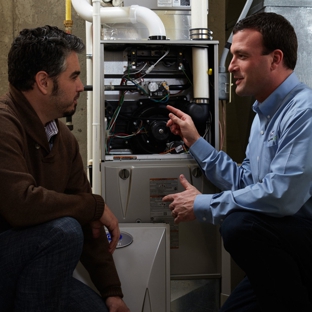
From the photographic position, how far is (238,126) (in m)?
3.01

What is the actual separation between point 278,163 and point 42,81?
869 millimetres

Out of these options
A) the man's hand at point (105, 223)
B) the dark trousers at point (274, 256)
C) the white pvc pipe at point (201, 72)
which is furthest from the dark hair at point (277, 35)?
the man's hand at point (105, 223)

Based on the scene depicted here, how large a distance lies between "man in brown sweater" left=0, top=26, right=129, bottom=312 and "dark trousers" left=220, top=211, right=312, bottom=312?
440mm

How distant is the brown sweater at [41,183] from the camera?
4.30ft

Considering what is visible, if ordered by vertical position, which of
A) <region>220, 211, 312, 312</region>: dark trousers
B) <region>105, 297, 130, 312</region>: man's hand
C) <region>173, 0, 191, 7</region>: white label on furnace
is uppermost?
<region>173, 0, 191, 7</region>: white label on furnace

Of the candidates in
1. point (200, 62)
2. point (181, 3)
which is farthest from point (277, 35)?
point (181, 3)

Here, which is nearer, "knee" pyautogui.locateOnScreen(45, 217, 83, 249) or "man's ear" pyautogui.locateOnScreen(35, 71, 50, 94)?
"knee" pyautogui.locateOnScreen(45, 217, 83, 249)

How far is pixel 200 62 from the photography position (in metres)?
2.14

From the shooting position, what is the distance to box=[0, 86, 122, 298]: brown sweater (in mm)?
1312

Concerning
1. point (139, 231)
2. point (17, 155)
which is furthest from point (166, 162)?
point (17, 155)

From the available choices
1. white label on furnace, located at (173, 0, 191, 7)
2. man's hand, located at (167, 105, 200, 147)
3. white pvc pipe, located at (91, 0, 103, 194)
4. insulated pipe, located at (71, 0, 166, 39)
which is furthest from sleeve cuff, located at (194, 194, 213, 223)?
white label on furnace, located at (173, 0, 191, 7)

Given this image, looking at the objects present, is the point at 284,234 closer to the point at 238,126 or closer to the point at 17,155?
the point at 17,155

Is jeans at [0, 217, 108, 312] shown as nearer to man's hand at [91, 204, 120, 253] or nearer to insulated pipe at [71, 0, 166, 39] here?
man's hand at [91, 204, 120, 253]

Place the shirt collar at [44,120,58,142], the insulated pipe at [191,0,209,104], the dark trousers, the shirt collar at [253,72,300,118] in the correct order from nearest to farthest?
the dark trousers
the shirt collar at [44,120,58,142]
the shirt collar at [253,72,300,118]
the insulated pipe at [191,0,209,104]
